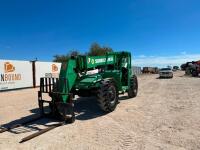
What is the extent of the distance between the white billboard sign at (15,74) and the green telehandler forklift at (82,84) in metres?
10.6

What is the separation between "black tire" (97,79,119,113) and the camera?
28.1 ft

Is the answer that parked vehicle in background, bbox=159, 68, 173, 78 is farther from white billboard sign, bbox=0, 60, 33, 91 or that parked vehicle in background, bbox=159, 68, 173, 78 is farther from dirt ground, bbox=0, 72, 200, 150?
dirt ground, bbox=0, 72, 200, 150

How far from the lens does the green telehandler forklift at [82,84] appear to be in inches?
310

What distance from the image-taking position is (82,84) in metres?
8.93

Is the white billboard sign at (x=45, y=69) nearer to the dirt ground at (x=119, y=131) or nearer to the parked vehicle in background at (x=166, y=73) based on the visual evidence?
the dirt ground at (x=119, y=131)

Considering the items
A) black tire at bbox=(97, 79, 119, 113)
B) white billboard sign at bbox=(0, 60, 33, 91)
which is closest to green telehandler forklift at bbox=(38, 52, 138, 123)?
black tire at bbox=(97, 79, 119, 113)

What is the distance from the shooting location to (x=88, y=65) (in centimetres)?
Result: 923

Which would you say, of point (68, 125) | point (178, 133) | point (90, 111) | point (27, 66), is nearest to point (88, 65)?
point (90, 111)

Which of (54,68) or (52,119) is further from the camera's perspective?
(54,68)

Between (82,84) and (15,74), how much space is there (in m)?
12.6

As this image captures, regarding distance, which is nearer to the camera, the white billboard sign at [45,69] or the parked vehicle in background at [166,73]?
the white billboard sign at [45,69]

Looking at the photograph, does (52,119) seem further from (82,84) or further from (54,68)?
(54,68)

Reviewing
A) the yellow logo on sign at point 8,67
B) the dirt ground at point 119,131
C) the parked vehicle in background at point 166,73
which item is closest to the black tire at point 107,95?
the dirt ground at point 119,131

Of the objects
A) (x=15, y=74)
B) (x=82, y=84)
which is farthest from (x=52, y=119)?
(x=15, y=74)
